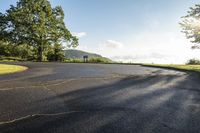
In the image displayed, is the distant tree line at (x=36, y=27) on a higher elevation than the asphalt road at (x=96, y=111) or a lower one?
higher

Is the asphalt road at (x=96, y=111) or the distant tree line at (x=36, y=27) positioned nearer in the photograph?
the asphalt road at (x=96, y=111)

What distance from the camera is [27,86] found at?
32.0ft

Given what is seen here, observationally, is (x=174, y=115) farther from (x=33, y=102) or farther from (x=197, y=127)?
(x=33, y=102)

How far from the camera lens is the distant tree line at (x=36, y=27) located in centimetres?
4341

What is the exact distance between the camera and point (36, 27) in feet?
140

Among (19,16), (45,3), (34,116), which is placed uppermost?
(45,3)

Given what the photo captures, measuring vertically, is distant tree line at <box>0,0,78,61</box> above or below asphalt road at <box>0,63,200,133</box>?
above

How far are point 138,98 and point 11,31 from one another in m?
39.8

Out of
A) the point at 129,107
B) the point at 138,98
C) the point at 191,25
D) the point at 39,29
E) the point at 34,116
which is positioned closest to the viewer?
the point at 34,116

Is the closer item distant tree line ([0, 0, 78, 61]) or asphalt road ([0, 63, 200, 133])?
asphalt road ([0, 63, 200, 133])

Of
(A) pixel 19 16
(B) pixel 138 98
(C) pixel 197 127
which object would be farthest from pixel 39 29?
(C) pixel 197 127

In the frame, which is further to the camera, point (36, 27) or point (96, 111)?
point (36, 27)

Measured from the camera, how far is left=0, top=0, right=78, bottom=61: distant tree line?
43.4m

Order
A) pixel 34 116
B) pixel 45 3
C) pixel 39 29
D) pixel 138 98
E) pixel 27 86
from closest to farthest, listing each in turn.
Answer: pixel 34 116, pixel 138 98, pixel 27 86, pixel 39 29, pixel 45 3
